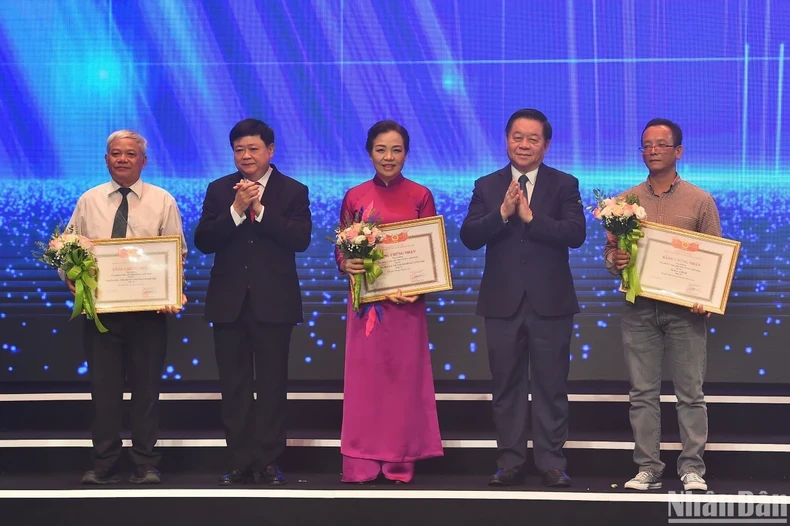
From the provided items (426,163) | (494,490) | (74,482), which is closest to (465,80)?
(426,163)

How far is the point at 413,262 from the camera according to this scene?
4246mm

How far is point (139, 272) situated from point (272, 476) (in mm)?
1160

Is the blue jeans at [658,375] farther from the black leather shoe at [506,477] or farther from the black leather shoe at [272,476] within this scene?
the black leather shoe at [272,476]

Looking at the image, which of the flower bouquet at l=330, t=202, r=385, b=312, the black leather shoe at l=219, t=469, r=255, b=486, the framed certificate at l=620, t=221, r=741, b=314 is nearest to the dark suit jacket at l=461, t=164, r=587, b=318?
the framed certificate at l=620, t=221, r=741, b=314

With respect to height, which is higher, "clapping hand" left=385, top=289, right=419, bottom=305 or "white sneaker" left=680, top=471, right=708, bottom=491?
"clapping hand" left=385, top=289, right=419, bottom=305

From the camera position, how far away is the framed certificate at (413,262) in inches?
166

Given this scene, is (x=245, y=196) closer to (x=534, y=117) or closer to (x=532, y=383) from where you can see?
(x=534, y=117)

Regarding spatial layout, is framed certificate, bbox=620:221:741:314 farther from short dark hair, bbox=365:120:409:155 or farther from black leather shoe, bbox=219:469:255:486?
black leather shoe, bbox=219:469:255:486

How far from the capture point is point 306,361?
589 cm

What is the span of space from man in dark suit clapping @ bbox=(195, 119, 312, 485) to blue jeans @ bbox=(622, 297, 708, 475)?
161 centimetres

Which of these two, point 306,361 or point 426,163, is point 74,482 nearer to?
point 306,361

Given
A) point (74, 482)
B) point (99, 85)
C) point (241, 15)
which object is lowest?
point (74, 482)

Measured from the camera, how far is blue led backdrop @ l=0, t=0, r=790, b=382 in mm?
5754

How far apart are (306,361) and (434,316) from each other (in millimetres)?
903
